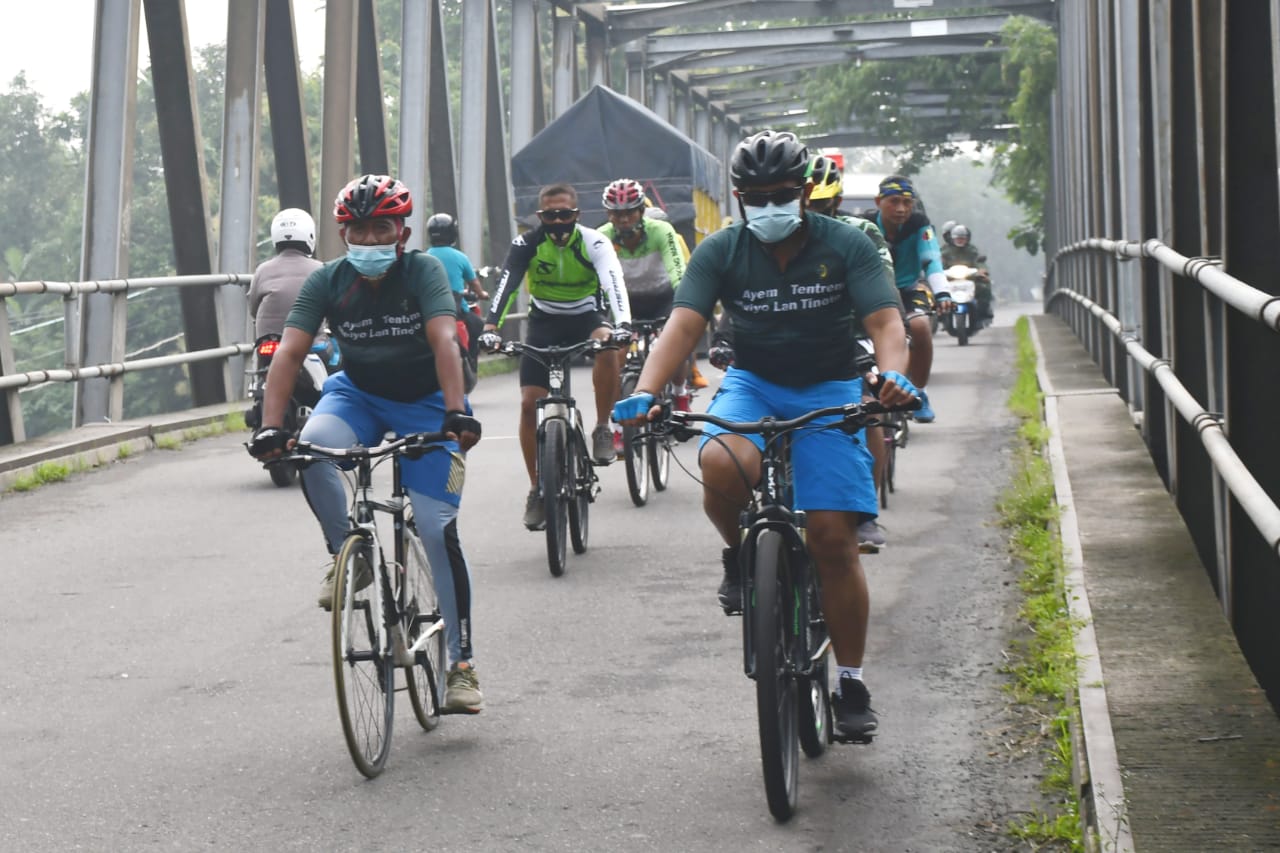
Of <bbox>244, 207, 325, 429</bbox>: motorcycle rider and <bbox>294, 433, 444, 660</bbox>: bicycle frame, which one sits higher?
<bbox>244, 207, 325, 429</bbox>: motorcycle rider

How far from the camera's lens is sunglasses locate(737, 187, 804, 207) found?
5598mm

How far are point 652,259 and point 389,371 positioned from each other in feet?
20.9

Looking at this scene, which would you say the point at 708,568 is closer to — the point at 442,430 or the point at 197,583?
the point at 197,583

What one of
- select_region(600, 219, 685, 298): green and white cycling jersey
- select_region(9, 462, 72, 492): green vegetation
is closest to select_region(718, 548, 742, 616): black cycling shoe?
select_region(600, 219, 685, 298): green and white cycling jersey

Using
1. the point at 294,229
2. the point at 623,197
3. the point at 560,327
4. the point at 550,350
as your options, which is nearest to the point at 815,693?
the point at 550,350

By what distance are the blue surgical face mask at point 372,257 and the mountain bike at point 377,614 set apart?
519 millimetres

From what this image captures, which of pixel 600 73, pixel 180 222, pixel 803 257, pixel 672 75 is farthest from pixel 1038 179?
pixel 803 257

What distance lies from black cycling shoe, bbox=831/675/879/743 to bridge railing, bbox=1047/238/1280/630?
3.45ft

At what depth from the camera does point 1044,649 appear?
6867 millimetres

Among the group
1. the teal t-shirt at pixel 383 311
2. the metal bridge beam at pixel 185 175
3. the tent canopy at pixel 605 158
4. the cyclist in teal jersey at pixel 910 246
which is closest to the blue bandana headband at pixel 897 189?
the cyclist in teal jersey at pixel 910 246

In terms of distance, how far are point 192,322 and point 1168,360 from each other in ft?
33.3

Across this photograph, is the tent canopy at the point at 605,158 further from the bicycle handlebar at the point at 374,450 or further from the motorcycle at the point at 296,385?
the bicycle handlebar at the point at 374,450

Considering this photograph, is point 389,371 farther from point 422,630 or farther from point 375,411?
point 422,630

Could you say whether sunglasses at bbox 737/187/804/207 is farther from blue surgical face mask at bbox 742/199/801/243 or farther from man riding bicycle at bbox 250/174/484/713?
man riding bicycle at bbox 250/174/484/713
